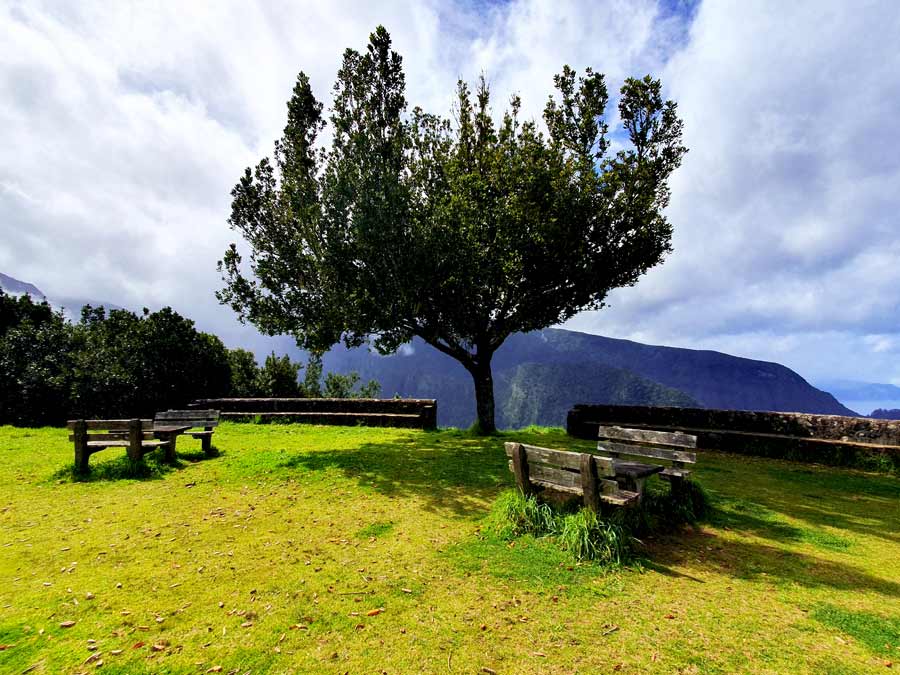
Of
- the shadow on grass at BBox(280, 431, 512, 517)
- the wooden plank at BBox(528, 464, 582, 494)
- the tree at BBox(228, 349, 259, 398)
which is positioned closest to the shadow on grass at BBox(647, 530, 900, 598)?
the wooden plank at BBox(528, 464, 582, 494)

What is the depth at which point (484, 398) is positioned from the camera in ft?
61.5

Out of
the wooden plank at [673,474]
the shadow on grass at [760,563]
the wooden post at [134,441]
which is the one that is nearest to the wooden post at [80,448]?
the wooden post at [134,441]

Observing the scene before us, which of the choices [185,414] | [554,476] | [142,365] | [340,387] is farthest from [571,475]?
[340,387]

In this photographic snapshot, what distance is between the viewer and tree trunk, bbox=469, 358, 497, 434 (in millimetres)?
18484

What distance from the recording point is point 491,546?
256 inches

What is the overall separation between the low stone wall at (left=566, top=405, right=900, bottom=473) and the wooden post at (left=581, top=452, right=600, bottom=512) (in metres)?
11.1

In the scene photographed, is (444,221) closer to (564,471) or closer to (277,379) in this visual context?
(564,471)

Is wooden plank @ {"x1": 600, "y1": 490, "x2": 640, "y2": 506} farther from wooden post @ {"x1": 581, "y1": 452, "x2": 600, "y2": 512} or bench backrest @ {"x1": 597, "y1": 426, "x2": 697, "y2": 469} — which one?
bench backrest @ {"x1": 597, "y1": 426, "x2": 697, "y2": 469}

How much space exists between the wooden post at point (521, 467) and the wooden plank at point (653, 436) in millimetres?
2454

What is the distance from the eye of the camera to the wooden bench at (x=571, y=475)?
6.16 metres

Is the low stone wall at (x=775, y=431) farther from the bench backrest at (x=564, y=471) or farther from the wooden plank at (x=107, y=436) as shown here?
the wooden plank at (x=107, y=436)

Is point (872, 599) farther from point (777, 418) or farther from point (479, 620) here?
point (777, 418)

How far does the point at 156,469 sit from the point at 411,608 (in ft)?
30.8

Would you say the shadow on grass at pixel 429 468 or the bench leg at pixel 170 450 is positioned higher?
the bench leg at pixel 170 450
